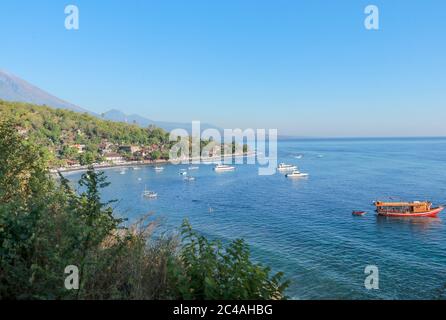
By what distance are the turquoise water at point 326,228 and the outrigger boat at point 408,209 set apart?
3.11ft

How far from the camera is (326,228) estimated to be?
92.2 ft

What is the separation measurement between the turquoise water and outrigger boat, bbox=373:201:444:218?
3.11 ft

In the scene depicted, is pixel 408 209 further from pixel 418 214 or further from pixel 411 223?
pixel 411 223

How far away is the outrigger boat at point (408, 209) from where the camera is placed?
31.8m

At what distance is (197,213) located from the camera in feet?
118

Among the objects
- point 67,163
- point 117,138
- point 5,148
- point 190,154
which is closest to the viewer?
point 5,148

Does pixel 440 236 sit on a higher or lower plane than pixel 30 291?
lower

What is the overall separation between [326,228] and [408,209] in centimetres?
1078

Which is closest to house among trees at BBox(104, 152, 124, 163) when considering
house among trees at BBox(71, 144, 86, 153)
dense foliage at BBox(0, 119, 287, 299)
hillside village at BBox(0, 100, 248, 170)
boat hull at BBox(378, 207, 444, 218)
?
hillside village at BBox(0, 100, 248, 170)

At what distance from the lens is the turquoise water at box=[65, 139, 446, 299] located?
58.9 ft

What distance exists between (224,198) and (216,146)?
95904 millimetres

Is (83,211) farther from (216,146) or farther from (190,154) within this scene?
(216,146)

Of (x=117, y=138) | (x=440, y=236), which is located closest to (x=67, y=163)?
(x=117, y=138)

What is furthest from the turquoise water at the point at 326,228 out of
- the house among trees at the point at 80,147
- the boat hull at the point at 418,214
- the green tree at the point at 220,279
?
the house among trees at the point at 80,147
